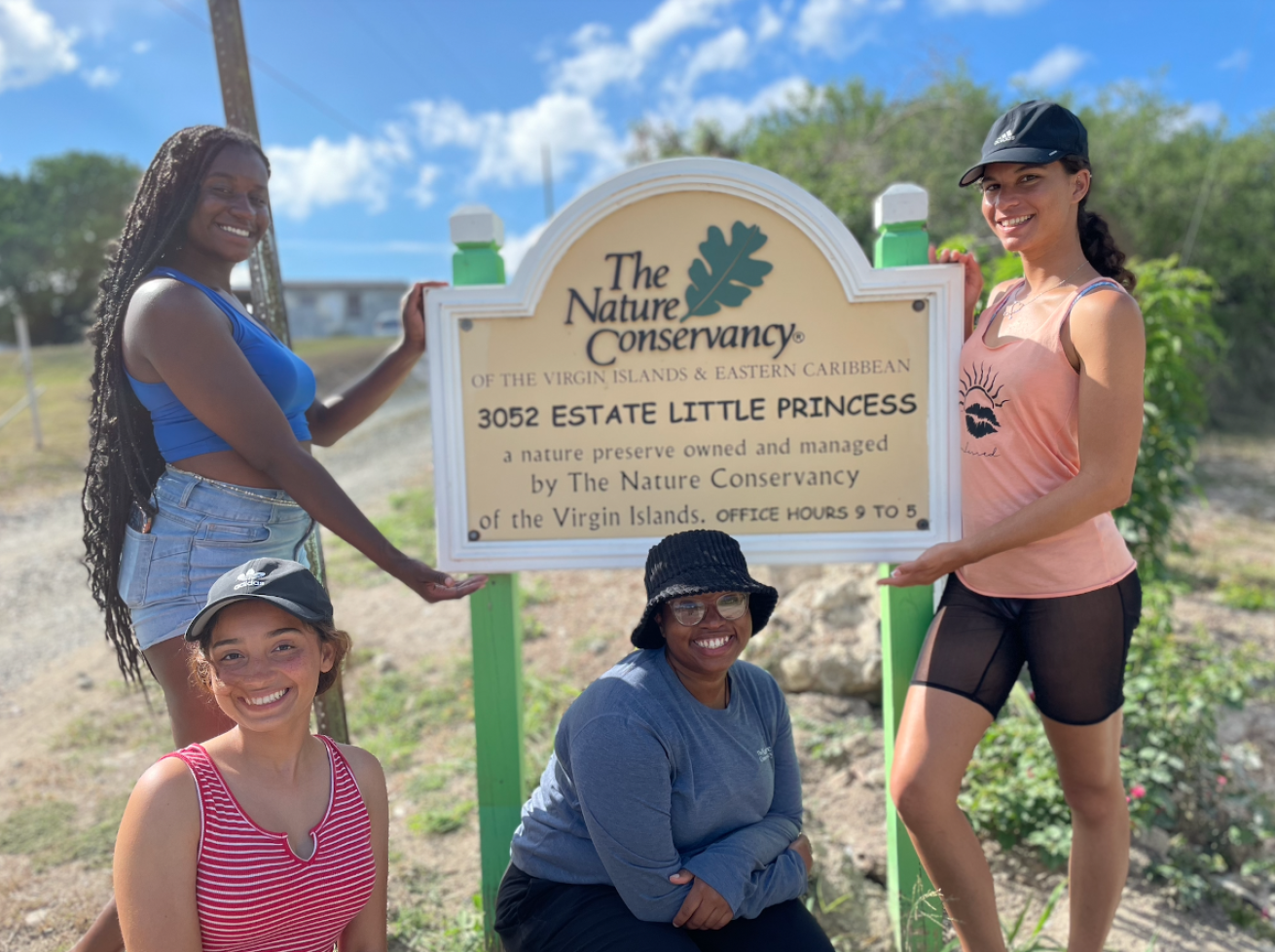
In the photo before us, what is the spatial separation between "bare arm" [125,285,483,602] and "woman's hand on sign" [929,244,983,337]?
159 centimetres

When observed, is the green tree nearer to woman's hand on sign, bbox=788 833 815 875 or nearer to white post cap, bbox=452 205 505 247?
white post cap, bbox=452 205 505 247

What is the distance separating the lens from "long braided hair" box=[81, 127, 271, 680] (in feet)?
6.57

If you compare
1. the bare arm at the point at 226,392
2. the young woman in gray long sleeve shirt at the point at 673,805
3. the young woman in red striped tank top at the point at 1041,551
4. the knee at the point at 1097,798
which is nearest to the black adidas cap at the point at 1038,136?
the young woman in red striped tank top at the point at 1041,551

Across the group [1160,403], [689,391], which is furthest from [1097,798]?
[1160,403]

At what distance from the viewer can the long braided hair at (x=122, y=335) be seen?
2004mm

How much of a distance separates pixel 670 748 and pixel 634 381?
0.99 meters

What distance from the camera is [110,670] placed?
17.2ft

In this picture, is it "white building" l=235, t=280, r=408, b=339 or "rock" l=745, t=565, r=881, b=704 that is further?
"white building" l=235, t=280, r=408, b=339

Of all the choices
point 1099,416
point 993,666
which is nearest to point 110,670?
point 993,666

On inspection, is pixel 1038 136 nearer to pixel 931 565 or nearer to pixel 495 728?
pixel 931 565

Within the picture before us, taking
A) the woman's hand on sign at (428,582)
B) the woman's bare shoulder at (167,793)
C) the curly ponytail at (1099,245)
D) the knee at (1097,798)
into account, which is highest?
the curly ponytail at (1099,245)

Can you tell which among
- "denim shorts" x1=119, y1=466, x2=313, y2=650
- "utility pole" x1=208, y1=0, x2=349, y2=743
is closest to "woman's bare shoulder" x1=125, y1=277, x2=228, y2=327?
"denim shorts" x1=119, y1=466, x2=313, y2=650

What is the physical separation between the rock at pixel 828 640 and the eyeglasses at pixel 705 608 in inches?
87.3

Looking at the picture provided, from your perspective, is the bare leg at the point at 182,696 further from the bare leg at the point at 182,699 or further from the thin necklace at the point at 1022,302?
the thin necklace at the point at 1022,302
